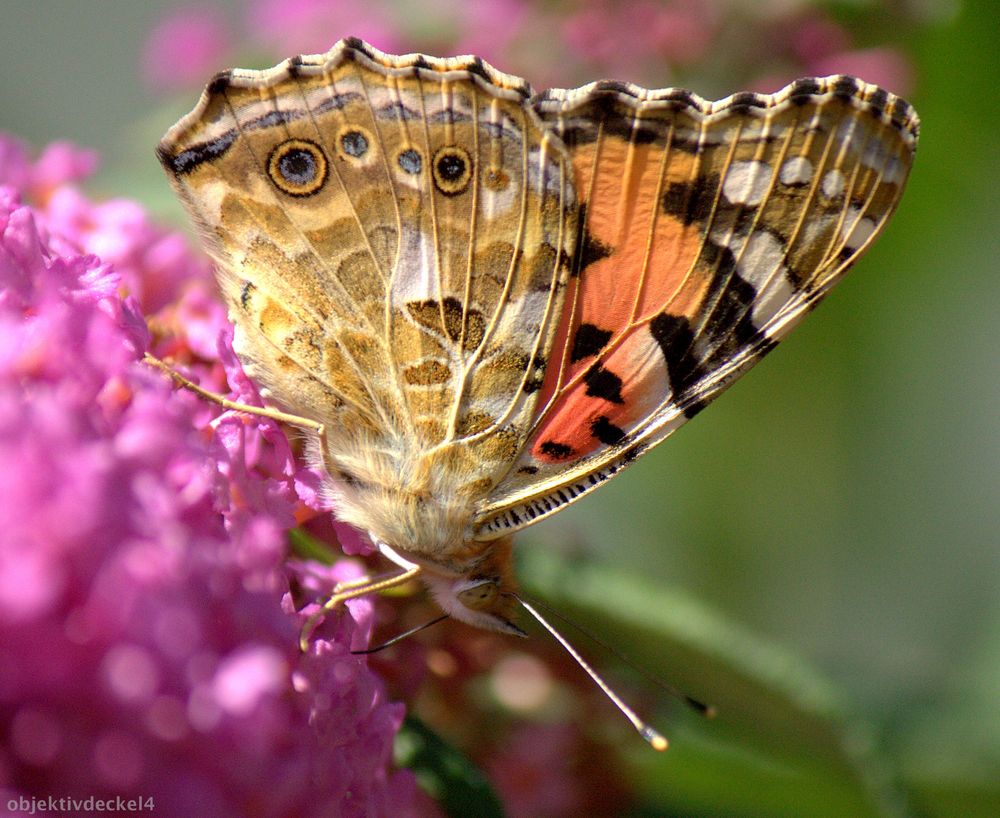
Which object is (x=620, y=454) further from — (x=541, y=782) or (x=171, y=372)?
(x=541, y=782)

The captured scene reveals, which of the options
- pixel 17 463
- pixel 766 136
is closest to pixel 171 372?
pixel 17 463

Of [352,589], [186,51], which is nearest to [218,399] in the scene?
[352,589]

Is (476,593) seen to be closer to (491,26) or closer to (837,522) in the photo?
(491,26)

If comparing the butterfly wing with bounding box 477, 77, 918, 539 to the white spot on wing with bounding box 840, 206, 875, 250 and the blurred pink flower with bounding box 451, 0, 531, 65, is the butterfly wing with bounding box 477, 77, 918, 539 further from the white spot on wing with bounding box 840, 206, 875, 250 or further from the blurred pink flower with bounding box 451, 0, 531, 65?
the blurred pink flower with bounding box 451, 0, 531, 65

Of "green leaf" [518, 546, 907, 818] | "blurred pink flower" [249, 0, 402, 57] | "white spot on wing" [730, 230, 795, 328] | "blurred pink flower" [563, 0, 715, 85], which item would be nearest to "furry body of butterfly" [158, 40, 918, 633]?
"white spot on wing" [730, 230, 795, 328]

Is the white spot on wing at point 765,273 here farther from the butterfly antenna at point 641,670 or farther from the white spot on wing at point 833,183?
the butterfly antenna at point 641,670
